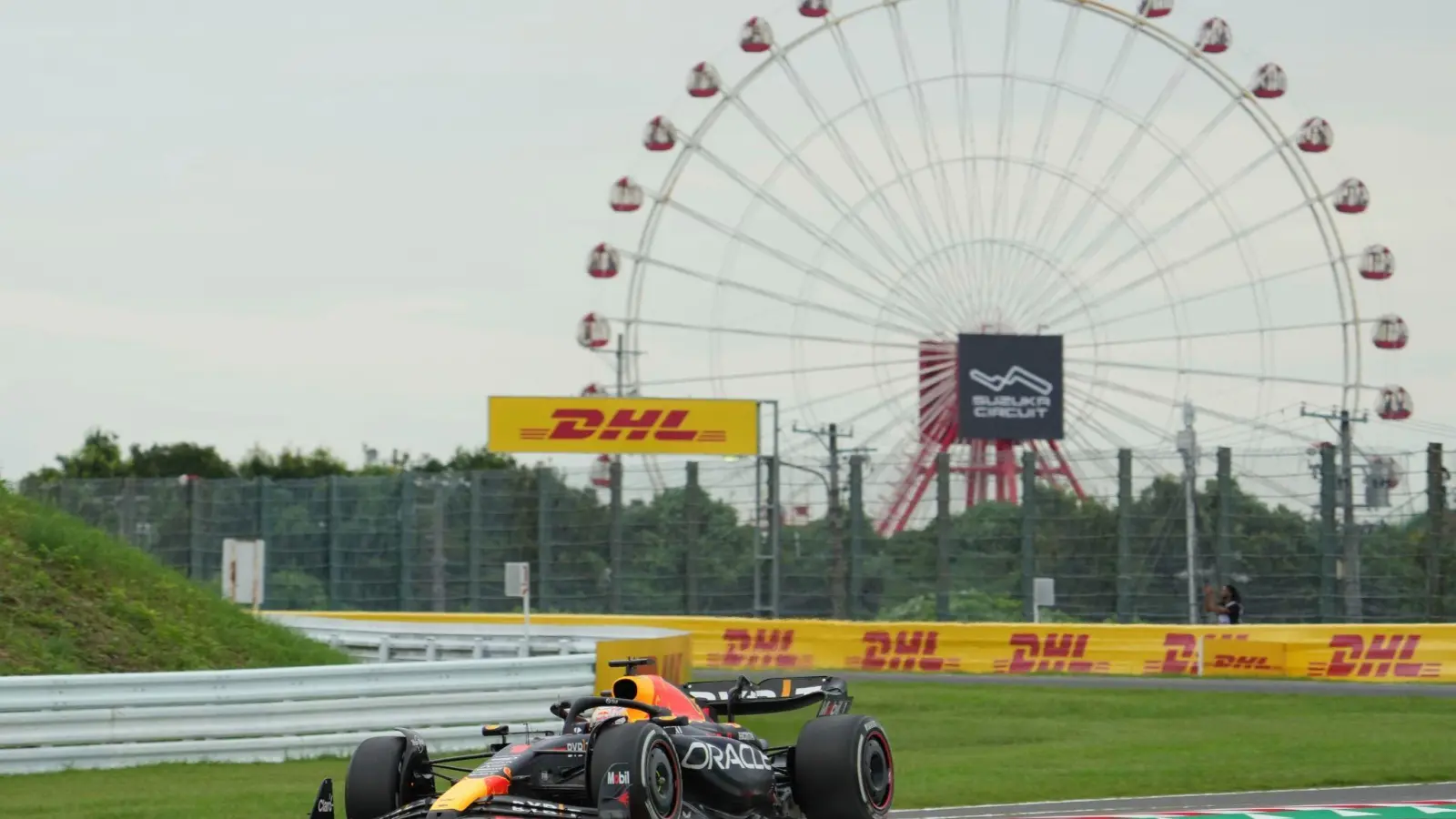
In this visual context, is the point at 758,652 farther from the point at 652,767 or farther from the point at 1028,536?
the point at 652,767

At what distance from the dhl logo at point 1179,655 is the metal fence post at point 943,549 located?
4.73 meters

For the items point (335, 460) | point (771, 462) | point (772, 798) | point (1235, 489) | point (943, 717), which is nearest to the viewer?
point (772, 798)

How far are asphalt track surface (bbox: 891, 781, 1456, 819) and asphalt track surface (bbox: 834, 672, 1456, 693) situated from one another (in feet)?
40.8

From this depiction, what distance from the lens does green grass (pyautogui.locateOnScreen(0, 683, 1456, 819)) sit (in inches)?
646

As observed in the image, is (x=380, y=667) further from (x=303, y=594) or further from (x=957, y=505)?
(x=303, y=594)

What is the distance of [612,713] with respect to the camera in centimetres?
1170

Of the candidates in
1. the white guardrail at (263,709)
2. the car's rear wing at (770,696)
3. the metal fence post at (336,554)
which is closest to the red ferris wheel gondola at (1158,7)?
the metal fence post at (336,554)

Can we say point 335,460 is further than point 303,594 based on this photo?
Yes

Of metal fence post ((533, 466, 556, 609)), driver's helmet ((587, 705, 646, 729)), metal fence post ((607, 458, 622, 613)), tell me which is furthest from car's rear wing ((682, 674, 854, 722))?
metal fence post ((533, 466, 556, 609))

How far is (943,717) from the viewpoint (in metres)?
25.7

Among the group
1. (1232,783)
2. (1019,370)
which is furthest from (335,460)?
(1232,783)

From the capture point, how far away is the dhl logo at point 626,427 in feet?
155

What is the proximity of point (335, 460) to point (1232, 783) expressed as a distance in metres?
94.1

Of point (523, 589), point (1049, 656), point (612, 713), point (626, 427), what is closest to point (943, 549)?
point (1049, 656)
